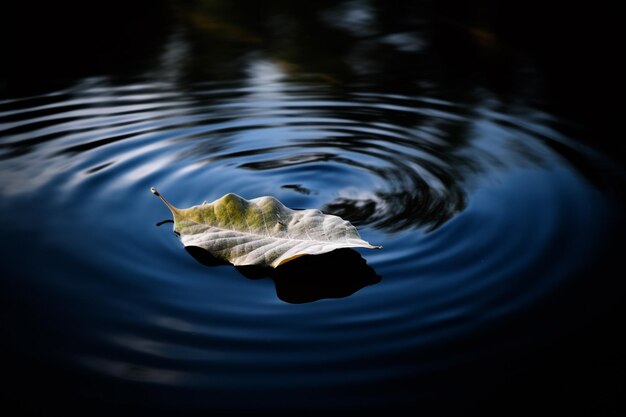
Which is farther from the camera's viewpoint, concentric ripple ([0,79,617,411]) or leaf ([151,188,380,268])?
leaf ([151,188,380,268])

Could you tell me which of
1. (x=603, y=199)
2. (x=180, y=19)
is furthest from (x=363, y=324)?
(x=180, y=19)

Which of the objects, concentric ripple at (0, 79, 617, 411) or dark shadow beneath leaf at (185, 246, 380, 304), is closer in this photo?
concentric ripple at (0, 79, 617, 411)

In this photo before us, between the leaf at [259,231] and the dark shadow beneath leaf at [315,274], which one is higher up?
the leaf at [259,231]

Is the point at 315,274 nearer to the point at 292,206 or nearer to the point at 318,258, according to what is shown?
the point at 318,258

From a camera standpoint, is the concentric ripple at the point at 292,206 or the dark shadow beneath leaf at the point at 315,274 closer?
the concentric ripple at the point at 292,206

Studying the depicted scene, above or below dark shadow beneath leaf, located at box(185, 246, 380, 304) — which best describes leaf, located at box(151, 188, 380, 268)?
above

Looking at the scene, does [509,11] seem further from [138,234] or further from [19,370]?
[19,370]
